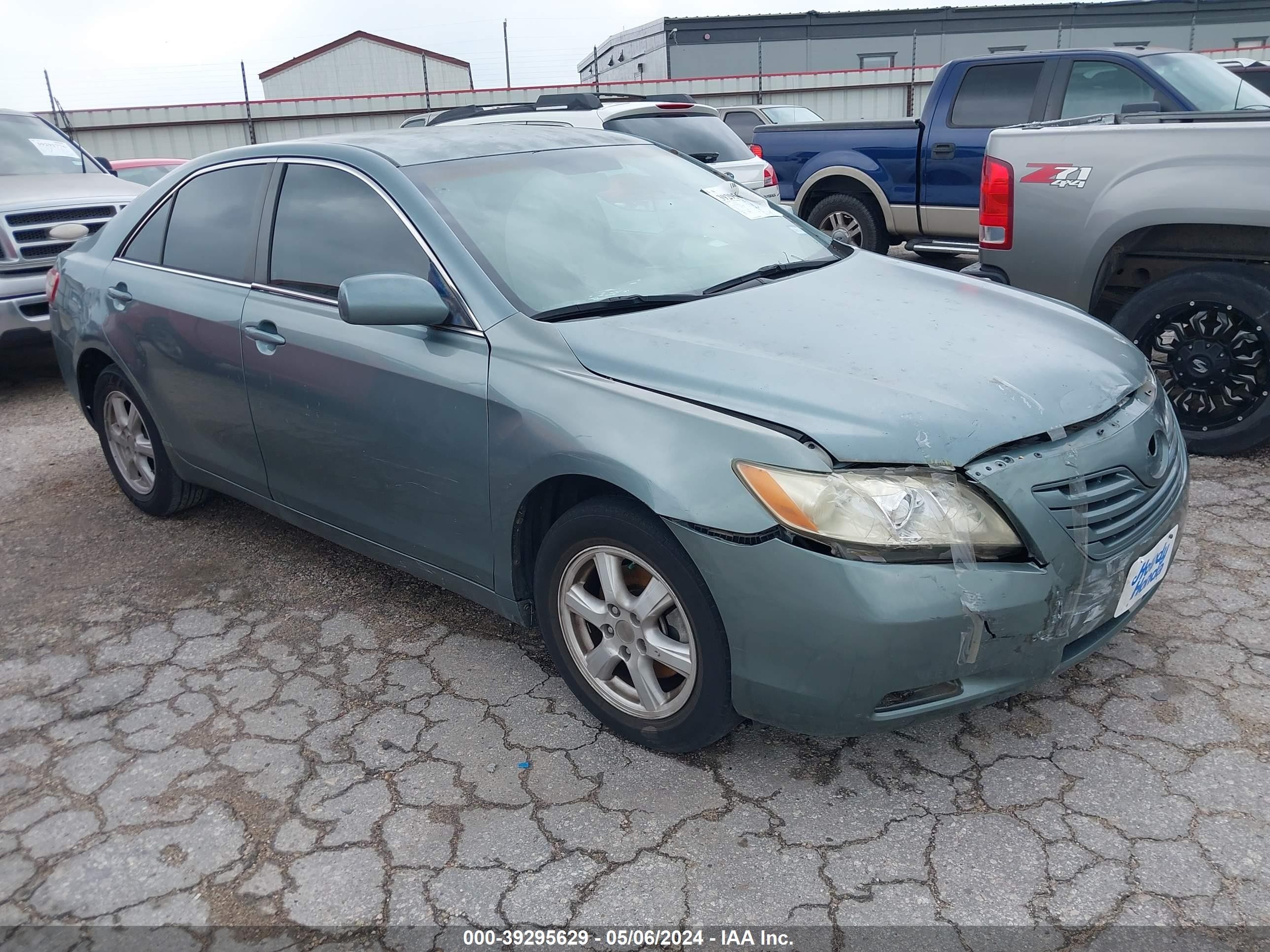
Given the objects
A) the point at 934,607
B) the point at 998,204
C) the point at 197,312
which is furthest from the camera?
the point at 998,204

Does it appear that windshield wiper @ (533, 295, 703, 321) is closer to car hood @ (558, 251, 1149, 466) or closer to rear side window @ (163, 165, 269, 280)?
car hood @ (558, 251, 1149, 466)

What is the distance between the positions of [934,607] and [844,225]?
7779 mm

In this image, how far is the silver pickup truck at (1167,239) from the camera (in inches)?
173

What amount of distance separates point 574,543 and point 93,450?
4.35 meters

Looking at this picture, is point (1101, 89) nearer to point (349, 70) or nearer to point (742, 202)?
point (742, 202)

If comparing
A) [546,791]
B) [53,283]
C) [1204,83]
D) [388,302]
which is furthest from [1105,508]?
[1204,83]

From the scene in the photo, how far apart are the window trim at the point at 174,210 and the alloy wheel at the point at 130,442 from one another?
62 cm

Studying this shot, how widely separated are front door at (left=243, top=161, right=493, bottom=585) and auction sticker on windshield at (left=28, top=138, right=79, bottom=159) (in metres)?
6.17

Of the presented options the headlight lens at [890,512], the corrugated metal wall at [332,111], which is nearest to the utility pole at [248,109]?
the corrugated metal wall at [332,111]

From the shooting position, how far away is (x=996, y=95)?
8.12 metres

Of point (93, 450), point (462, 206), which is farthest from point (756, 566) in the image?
point (93, 450)

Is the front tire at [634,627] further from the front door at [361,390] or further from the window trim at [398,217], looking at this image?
the window trim at [398,217]

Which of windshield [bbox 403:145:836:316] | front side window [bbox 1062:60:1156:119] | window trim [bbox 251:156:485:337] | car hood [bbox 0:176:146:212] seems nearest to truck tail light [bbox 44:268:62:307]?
window trim [bbox 251:156:485:337]

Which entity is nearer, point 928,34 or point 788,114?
point 788,114
